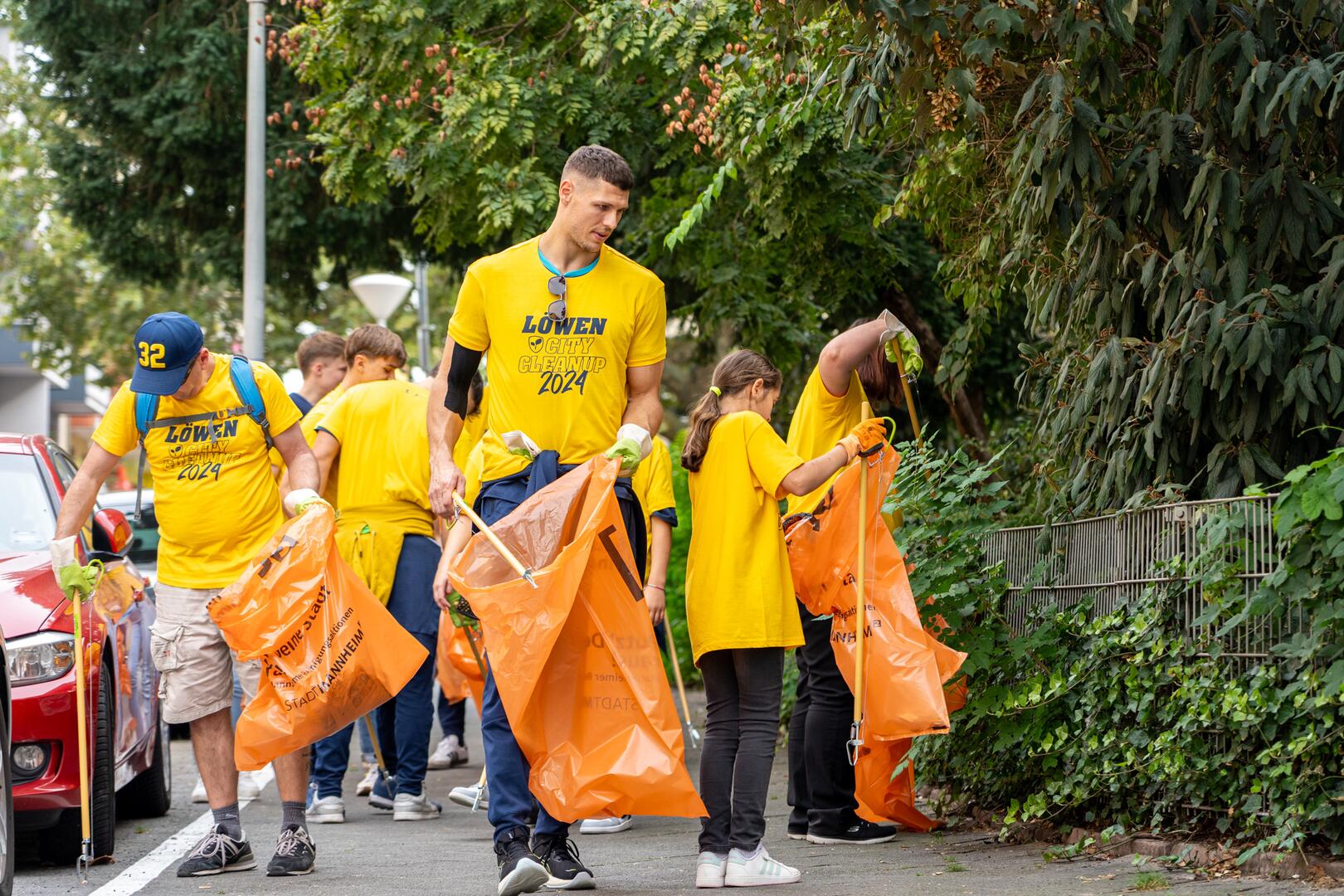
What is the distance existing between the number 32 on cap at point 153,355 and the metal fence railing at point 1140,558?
314 centimetres

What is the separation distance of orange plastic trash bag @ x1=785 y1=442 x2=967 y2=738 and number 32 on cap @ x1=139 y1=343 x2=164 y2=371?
2.26 meters

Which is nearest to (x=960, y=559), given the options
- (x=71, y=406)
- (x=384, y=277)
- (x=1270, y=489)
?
(x=1270, y=489)

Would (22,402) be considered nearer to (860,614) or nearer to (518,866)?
(860,614)

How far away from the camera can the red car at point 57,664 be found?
588cm

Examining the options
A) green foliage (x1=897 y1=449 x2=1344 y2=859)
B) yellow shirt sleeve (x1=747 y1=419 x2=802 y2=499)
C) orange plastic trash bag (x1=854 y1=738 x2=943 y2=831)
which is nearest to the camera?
green foliage (x1=897 y1=449 x2=1344 y2=859)

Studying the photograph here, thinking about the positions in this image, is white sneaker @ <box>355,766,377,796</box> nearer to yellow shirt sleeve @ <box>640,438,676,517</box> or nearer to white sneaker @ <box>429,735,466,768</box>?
white sneaker @ <box>429,735,466,768</box>

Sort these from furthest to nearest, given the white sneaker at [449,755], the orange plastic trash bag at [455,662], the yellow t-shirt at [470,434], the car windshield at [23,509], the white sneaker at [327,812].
→ the white sneaker at [449,755]
the orange plastic trash bag at [455,662]
the yellow t-shirt at [470,434]
the white sneaker at [327,812]
the car windshield at [23,509]

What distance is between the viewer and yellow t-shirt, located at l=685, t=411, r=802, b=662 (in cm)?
538

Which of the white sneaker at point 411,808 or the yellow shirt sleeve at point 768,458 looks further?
the white sneaker at point 411,808

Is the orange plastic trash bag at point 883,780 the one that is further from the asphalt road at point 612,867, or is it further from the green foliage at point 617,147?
the green foliage at point 617,147

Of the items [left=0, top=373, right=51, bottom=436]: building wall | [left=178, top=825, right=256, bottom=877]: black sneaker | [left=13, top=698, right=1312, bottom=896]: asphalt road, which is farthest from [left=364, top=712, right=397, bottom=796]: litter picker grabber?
[left=0, top=373, right=51, bottom=436]: building wall

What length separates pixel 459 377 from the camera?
523 centimetres

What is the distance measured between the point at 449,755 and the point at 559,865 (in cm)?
499

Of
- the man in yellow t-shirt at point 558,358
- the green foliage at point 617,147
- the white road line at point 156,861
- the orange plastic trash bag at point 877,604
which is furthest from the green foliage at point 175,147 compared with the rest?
the man in yellow t-shirt at point 558,358
